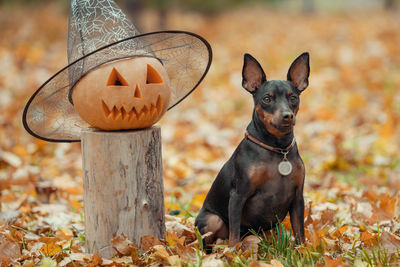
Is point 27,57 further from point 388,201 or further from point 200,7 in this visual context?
point 200,7

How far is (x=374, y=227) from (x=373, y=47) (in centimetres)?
926

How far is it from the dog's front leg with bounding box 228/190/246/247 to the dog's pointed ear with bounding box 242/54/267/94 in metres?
0.65

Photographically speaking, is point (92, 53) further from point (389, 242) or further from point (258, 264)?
point (389, 242)

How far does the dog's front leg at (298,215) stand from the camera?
2.86 m

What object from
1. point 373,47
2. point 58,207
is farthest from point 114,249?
point 373,47

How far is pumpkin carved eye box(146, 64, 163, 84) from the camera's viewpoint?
291 centimetres

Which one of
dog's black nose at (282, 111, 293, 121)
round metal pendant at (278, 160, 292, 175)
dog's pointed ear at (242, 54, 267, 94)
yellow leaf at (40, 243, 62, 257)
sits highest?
dog's pointed ear at (242, 54, 267, 94)

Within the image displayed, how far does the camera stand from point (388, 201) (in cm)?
356

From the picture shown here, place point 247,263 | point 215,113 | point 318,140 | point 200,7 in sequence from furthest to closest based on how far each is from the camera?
1. point 200,7
2. point 215,113
3. point 318,140
4. point 247,263

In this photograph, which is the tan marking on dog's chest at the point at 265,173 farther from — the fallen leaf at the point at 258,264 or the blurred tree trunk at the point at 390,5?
the blurred tree trunk at the point at 390,5

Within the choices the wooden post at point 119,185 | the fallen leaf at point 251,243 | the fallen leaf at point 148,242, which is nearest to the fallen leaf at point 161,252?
the fallen leaf at point 148,242

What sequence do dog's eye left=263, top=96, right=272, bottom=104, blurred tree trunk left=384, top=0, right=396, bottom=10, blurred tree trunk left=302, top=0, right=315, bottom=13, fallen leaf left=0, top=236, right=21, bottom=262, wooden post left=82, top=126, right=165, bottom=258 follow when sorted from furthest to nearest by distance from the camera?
1. blurred tree trunk left=302, top=0, right=315, bottom=13
2. blurred tree trunk left=384, top=0, right=396, bottom=10
3. fallen leaf left=0, top=236, right=21, bottom=262
4. wooden post left=82, top=126, right=165, bottom=258
5. dog's eye left=263, top=96, right=272, bottom=104

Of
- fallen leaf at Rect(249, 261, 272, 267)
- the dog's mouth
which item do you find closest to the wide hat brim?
the dog's mouth

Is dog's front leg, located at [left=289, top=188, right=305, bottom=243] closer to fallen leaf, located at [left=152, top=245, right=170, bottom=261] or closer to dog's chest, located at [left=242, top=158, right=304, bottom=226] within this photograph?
dog's chest, located at [left=242, top=158, right=304, bottom=226]
